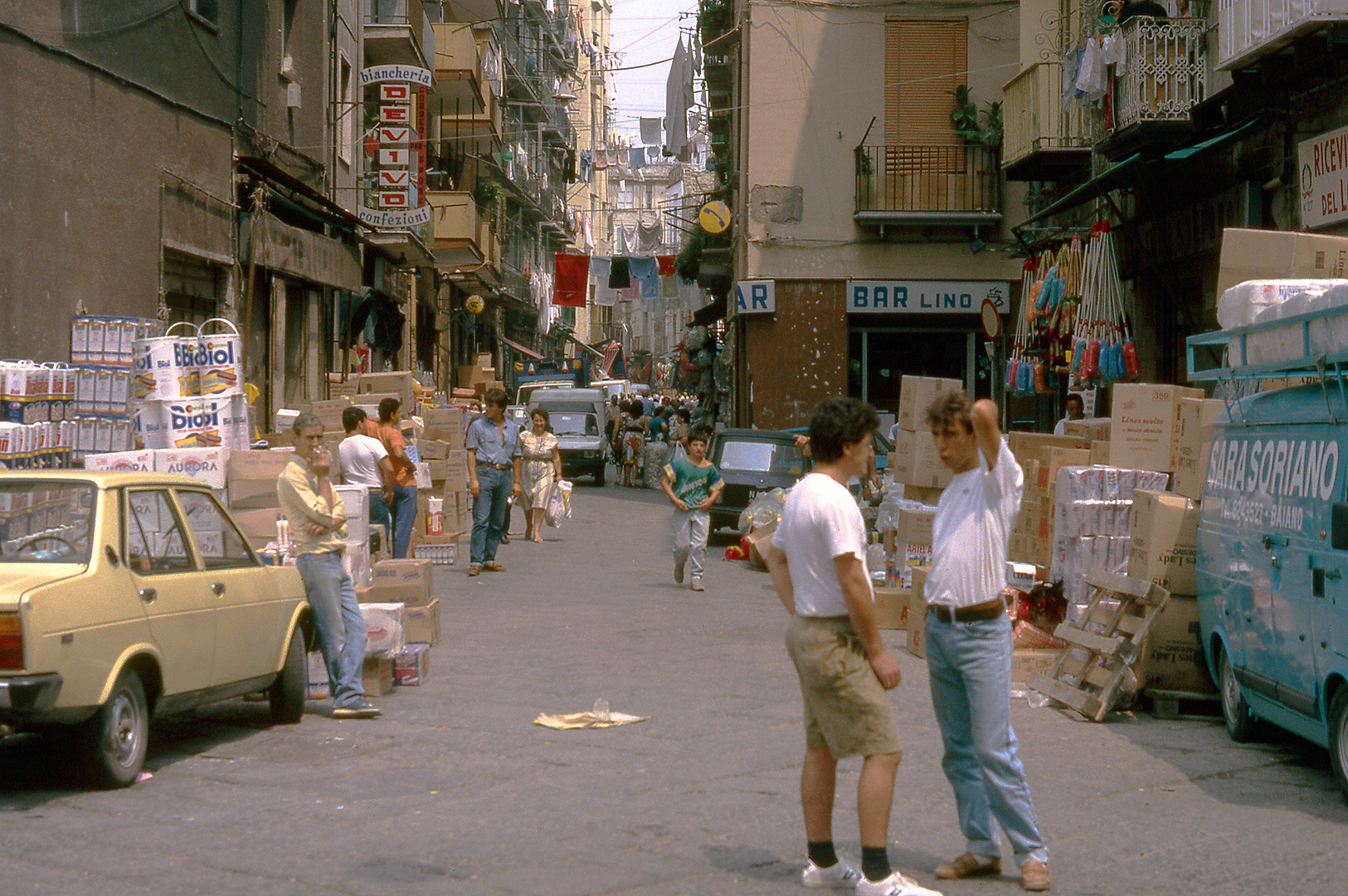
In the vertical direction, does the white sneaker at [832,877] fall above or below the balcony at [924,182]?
A: below

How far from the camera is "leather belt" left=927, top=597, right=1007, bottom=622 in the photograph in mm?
5211

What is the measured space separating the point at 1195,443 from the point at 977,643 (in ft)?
16.5

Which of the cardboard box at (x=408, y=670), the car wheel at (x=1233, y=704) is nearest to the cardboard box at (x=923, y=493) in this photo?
the car wheel at (x=1233, y=704)

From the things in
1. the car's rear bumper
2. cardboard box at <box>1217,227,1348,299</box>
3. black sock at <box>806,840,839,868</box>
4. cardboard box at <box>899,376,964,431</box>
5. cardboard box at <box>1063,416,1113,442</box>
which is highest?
cardboard box at <box>1217,227,1348,299</box>

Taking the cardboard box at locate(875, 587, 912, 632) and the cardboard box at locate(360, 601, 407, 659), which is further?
the cardboard box at locate(875, 587, 912, 632)

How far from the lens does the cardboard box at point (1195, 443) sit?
9.49 m

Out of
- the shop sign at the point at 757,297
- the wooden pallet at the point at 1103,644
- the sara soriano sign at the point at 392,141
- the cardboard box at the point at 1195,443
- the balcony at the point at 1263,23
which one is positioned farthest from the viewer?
the shop sign at the point at 757,297

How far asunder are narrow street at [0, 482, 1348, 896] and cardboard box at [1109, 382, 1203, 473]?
219 centimetres

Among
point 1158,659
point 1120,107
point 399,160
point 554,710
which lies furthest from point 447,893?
point 399,160

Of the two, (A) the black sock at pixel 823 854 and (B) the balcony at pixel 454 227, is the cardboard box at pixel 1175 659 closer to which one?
(A) the black sock at pixel 823 854

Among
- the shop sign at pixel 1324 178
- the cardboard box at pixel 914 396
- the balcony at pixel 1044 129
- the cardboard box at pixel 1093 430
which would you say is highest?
the balcony at pixel 1044 129

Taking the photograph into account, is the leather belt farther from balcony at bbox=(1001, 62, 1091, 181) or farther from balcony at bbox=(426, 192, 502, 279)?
balcony at bbox=(426, 192, 502, 279)

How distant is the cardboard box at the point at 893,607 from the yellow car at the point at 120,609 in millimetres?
5725

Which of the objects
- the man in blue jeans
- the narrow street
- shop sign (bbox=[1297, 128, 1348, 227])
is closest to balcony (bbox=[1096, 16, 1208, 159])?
shop sign (bbox=[1297, 128, 1348, 227])
